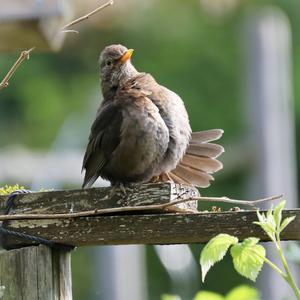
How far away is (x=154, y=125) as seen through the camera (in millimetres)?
3951

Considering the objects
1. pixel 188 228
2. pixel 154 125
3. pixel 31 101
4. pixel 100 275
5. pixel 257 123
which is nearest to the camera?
pixel 188 228

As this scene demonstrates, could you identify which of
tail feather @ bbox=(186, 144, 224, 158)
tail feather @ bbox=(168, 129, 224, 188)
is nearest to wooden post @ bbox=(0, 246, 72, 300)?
tail feather @ bbox=(168, 129, 224, 188)

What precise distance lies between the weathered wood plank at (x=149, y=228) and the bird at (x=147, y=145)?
78 centimetres

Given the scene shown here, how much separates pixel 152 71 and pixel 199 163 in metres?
9.41

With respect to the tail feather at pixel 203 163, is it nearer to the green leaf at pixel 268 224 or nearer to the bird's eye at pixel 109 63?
the bird's eye at pixel 109 63

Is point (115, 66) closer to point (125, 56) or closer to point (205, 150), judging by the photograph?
point (125, 56)

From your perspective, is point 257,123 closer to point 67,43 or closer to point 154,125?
point 67,43

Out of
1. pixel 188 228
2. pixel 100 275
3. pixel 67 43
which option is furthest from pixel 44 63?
pixel 188 228

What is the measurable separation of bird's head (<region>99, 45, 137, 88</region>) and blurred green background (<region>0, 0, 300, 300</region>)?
23.7 feet

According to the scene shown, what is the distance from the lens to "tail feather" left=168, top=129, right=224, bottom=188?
3941 mm

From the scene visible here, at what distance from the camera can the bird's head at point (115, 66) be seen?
4625 millimetres

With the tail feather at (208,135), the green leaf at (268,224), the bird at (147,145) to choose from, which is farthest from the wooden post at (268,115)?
the green leaf at (268,224)

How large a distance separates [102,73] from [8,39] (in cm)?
47

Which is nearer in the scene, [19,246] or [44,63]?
[19,246]
